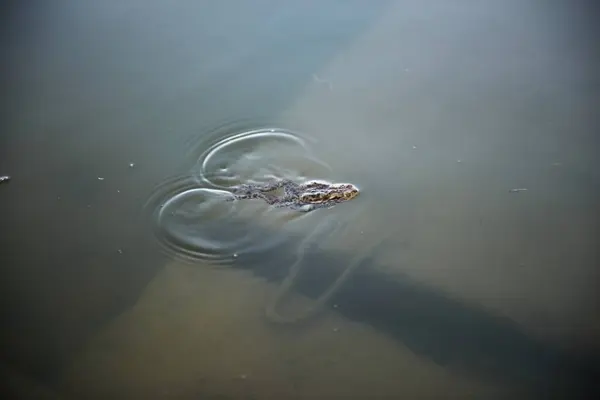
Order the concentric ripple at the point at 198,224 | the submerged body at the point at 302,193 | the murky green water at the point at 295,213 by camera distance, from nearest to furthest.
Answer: the murky green water at the point at 295,213 → the concentric ripple at the point at 198,224 → the submerged body at the point at 302,193

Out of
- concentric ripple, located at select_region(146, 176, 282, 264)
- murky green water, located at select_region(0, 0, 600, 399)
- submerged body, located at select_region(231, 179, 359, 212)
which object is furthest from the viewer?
submerged body, located at select_region(231, 179, 359, 212)

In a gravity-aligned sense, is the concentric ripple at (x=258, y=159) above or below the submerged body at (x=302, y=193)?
above

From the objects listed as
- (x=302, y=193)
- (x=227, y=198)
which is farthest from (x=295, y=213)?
(x=227, y=198)

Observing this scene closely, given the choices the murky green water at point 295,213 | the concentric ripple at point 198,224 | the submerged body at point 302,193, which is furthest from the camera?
the submerged body at point 302,193

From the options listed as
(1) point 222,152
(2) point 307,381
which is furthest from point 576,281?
(1) point 222,152

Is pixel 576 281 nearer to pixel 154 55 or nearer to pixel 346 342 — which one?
pixel 346 342

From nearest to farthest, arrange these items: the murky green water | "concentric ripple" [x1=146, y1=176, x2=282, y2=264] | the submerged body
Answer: the murky green water → "concentric ripple" [x1=146, y1=176, x2=282, y2=264] → the submerged body
